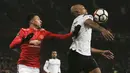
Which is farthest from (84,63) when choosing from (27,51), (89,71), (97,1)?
(97,1)

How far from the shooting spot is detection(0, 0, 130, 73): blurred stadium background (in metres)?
16.8

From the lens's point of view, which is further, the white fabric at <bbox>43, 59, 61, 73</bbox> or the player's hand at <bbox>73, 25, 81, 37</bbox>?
the white fabric at <bbox>43, 59, 61, 73</bbox>

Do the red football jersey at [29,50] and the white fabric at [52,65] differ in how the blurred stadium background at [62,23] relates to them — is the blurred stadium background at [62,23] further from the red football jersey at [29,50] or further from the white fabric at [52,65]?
the red football jersey at [29,50]

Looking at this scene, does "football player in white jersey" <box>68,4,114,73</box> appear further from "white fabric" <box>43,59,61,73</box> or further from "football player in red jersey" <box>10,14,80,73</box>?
"white fabric" <box>43,59,61,73</box>

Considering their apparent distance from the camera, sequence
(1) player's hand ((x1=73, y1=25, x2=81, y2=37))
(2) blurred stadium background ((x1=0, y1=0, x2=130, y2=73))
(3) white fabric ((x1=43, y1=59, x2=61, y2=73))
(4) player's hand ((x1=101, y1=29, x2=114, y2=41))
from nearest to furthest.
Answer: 1. (4) player's hand ((x1=101, y1=29, x2=114, y2=41))
2. (1) player's hand ((x1=73, y1=25, x2=81, y2=37))
3. (3) white fabric ((x1=43, y1=59, x2=61, y2=73))
4. (2) blurred stadium background ((x1=0, y1=0, x2=130, y2=73))

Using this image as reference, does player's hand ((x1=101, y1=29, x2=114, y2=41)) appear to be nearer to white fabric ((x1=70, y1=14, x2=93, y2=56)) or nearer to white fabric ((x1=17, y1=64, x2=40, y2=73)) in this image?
white fabric ((x1=70, y1=14, x2=93, y2=56))

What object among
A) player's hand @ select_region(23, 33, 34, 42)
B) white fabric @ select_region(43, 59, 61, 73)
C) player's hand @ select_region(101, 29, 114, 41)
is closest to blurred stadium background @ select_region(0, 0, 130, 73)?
white fabric @ select_region(43, 59, 61, 73)

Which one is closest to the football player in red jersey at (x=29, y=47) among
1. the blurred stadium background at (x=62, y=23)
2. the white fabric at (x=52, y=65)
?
the white fabric at (x=52, y=65)

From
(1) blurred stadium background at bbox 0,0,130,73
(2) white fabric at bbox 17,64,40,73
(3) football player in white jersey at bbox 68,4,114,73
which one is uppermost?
(1) blurred stadium background at bbox 0,0,130,73

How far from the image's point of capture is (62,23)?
17.1m

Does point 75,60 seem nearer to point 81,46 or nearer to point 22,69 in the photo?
point 81,46

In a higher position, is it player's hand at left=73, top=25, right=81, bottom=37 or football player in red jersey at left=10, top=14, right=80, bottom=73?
player's hand at left=73, top=25, right=81, bottom=37

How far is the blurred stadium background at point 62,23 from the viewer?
16.8m

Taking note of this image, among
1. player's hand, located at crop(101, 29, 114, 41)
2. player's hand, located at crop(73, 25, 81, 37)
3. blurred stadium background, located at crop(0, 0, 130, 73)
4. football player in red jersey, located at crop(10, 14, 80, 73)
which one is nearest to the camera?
player's hand, located at crop(101, 29, 114, 41)
